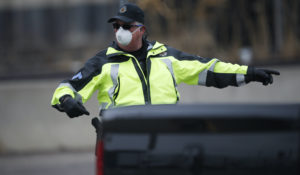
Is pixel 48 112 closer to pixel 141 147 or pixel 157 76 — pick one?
pixel 157 76

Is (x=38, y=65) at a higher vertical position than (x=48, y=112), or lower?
higher

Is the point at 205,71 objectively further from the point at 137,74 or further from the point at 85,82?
the point at 85,82

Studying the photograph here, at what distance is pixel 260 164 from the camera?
2.90 meters

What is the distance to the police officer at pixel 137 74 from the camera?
13.7 feet

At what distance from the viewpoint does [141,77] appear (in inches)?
166

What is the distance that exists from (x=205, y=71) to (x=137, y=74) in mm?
499

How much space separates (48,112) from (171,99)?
6482 millimetres

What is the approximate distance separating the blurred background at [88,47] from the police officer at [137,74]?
5541mm

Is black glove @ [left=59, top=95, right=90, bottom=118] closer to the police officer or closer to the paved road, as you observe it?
the police officer

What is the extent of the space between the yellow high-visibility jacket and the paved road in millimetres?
4445

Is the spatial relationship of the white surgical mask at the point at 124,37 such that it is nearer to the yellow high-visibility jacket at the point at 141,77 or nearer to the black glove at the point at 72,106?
the yellow high-visibility jacket at the point at 141,77

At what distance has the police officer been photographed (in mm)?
4176

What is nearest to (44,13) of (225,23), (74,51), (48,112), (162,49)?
(74,51)

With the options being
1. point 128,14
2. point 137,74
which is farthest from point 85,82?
point 128,14
